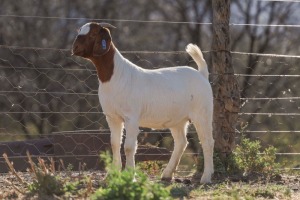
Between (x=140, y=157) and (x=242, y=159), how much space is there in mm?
1260

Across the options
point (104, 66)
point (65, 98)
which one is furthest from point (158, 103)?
point (65, 98)

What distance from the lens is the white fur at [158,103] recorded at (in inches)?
285

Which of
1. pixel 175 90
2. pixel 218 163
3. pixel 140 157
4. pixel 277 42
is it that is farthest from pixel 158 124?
pixel 277 42

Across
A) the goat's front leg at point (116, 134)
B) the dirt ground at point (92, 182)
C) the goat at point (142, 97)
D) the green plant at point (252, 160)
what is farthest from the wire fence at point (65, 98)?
the goat's front leg at point (116, 134)

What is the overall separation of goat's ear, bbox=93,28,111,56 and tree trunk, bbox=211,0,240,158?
7.43ft

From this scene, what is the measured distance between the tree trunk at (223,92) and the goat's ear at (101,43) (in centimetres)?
226

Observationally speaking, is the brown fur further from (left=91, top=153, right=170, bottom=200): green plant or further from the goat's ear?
(left=91, top=153, right=170, bottom=200): green plant

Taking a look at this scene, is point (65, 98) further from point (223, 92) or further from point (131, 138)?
point (131, 138)

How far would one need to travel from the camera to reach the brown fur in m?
7.20

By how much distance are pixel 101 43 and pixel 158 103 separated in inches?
29.9

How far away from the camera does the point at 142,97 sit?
290 inches

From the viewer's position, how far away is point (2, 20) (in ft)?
58.0

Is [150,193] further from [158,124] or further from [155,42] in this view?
[155,42]

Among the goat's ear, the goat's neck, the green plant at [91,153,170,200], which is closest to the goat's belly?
the goat's neck
